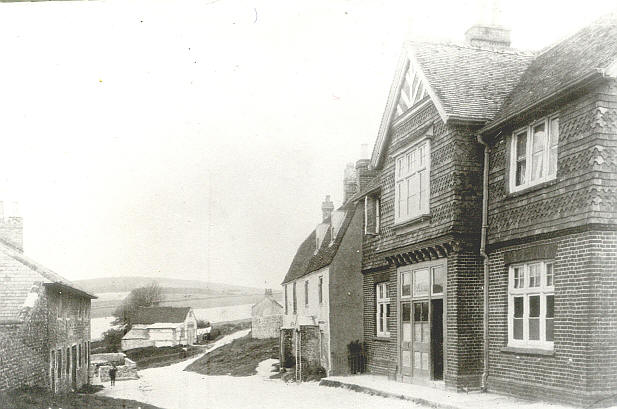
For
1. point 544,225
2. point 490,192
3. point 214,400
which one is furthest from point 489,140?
point 214,400

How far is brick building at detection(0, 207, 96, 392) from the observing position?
63.6 feet

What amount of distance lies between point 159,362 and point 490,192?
139 ft

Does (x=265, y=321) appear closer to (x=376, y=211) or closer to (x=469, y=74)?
(x=376, y=211)

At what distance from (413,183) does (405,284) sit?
285cm

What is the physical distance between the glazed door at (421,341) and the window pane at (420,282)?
26cm

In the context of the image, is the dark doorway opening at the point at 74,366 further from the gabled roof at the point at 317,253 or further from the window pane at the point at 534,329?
the window pane at the point at 534,329

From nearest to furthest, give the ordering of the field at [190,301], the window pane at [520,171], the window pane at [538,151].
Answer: the window pane at [538,151] < the window pane at [520,171] < the field at [190,301]

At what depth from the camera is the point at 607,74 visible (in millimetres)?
11227

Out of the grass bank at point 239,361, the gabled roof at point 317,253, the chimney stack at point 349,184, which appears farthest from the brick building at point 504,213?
the grass bank at point 239,361

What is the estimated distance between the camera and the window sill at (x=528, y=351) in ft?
41.6

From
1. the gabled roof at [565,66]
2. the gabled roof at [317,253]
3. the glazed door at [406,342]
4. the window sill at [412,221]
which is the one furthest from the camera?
the gabled roof at [317,253]

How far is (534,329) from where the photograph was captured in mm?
13484

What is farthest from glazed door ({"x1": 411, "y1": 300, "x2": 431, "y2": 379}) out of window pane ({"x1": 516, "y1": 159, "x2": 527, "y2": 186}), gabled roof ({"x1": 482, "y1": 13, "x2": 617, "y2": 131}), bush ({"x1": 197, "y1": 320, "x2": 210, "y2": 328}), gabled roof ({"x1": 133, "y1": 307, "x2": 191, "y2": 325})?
bush ({"x1": 197, "y1": 320, "x2": 210, "y2": 328})

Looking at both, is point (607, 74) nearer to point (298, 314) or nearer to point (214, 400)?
point (214, 400)
